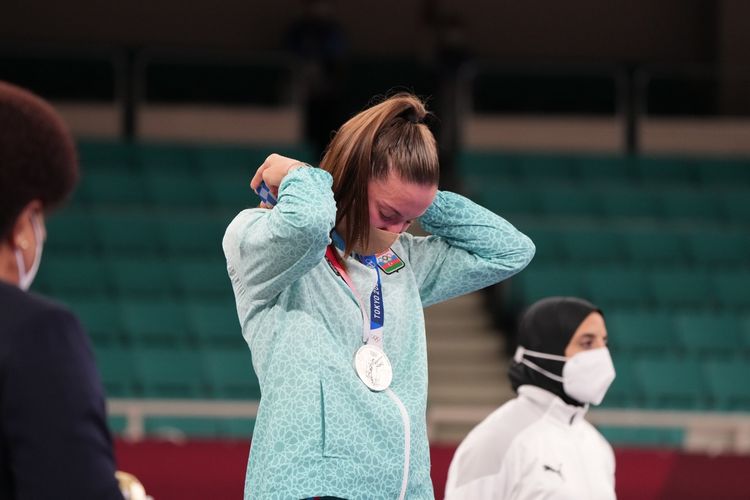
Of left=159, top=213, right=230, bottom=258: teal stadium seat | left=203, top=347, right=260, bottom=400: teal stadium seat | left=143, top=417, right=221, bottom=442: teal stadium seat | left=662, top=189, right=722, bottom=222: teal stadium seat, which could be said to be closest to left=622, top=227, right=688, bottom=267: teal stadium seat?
left=662, top=189, right=722, bottom=222: teal stadium seat

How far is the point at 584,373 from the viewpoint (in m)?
3.65

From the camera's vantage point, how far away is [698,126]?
41.3 ft

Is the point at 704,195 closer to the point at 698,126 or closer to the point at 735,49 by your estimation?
the point at 698,126

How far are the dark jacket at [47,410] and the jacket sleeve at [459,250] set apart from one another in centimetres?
105

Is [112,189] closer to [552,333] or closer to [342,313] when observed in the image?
[552,333]

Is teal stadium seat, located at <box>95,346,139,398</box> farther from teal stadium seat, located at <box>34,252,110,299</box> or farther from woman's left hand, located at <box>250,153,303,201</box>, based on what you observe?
woman's left hand, located at <box>250,153,303,201</box>

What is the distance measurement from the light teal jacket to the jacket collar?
1361mm

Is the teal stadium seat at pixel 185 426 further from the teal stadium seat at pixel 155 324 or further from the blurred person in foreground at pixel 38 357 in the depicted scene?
the blurred person in foreground at pixel 38 357

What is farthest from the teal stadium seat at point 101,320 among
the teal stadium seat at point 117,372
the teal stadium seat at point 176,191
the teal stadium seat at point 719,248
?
the teal stadium seat at point 719,248

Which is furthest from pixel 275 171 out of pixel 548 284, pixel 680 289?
pixel 680 289

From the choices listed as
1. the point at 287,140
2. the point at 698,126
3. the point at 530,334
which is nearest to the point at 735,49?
the point at 698,126

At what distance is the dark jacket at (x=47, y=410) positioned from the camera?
148 cm

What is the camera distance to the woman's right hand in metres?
2.21

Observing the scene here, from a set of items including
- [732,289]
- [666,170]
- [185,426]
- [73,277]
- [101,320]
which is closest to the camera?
[185,426]
